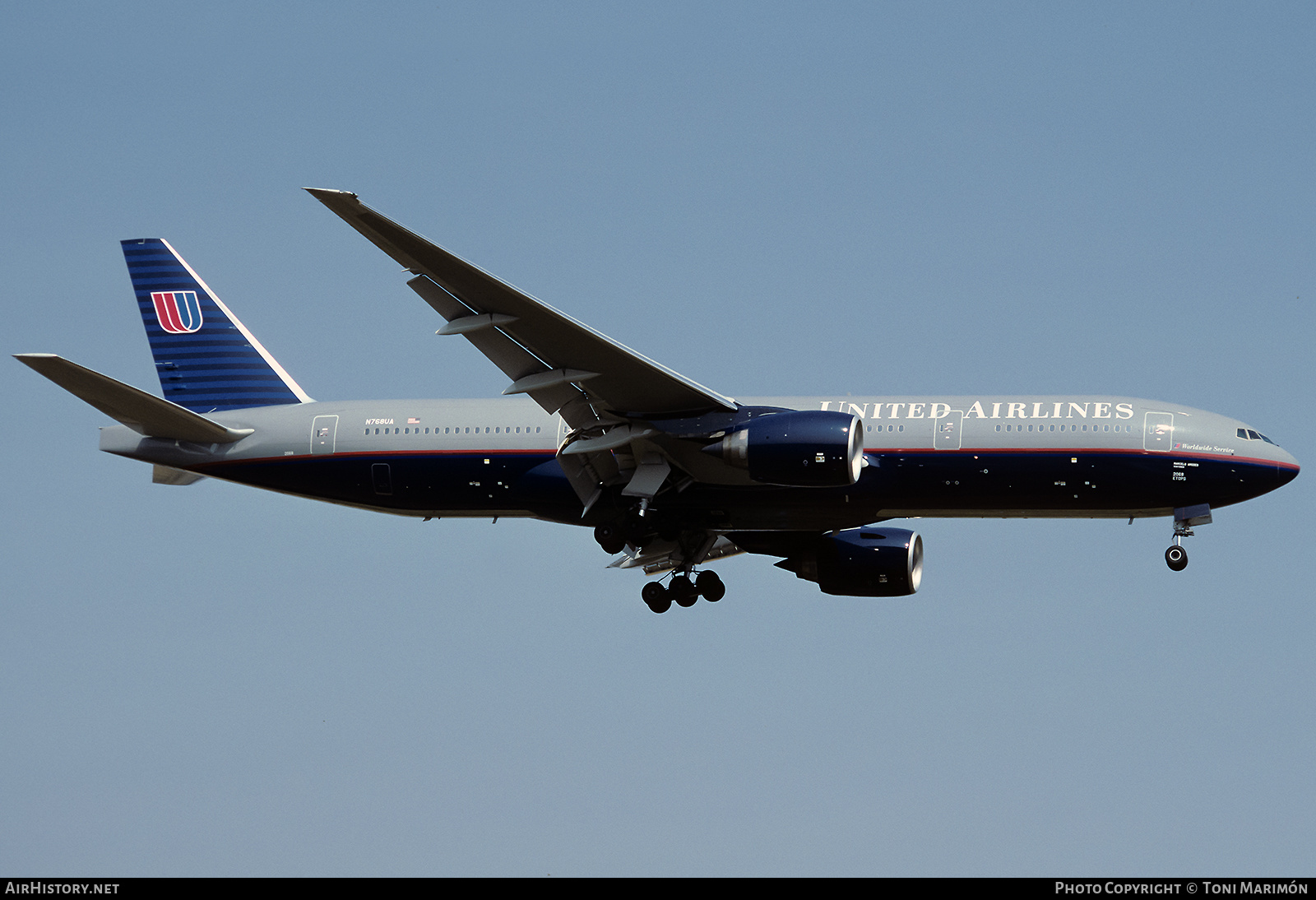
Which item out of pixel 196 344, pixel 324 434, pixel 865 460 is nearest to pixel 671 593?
pixel 865 460

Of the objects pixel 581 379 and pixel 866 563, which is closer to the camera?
pixel 581 379

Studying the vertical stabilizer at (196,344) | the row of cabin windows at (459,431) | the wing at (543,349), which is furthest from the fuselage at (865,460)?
the wing at (543,349)

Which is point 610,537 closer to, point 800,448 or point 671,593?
point 671,593

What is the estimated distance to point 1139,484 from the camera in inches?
1298

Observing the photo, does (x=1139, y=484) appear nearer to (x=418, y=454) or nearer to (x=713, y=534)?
(x=713, y=534)

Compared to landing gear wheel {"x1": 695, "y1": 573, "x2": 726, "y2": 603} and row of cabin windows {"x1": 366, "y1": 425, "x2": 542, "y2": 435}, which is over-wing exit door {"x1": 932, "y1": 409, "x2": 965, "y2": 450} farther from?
row of cabin windows {"x1": 366, "y1": 425, "x2": 542, "y2": 435}

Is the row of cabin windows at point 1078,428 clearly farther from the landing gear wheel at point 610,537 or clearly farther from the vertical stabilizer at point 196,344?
the vertical stabilizer at point 196,344

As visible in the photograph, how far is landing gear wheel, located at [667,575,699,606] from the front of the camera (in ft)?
121

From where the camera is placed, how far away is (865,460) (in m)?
33.7

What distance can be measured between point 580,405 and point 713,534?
526 cm

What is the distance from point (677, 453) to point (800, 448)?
331 cm

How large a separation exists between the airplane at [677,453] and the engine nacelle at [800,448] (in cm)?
4

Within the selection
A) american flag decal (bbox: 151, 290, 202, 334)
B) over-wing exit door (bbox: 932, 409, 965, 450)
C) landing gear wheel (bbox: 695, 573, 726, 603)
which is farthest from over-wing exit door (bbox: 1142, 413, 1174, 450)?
american flag decal (bbox: 151, 290, 202, 334)

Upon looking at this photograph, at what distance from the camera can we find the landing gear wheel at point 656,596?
3700 centimetres
